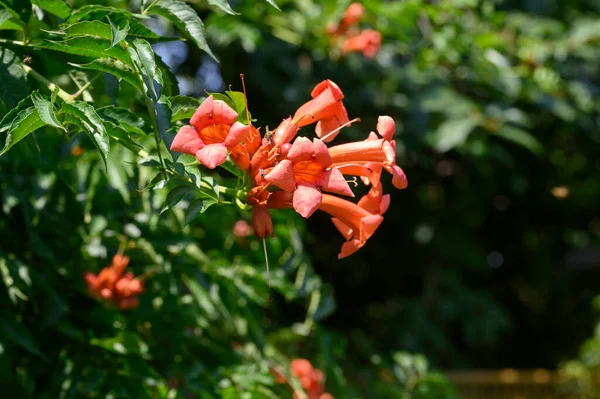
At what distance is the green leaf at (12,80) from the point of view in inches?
66.6

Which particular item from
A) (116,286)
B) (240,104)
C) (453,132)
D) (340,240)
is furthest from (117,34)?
(340,240)

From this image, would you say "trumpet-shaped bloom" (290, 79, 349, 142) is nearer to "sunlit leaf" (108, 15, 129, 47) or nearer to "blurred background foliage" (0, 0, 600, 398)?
"blurred background foliage" (0, 0, 600, 398)

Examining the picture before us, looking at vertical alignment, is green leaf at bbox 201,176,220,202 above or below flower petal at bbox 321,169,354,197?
below

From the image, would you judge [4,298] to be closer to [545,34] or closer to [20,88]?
[20,88]

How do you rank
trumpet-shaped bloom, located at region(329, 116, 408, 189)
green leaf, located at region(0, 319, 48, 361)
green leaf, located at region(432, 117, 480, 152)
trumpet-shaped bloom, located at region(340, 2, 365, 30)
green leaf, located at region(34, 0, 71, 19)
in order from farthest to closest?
green leaf, located at region(432, 117, 480, 152), trumpet-shaped bloom, located at region(340, 2, 365, 30), green leaf, located at region(0, 319, 48, 361), green leaf, located at region(34, 0, 71, 19), trumpet-shaped bloom, located at region(329, 116, 408, 189)

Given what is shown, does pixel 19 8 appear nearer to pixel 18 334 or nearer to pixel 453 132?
pixel 18 334

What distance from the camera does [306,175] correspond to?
1474 millimetres

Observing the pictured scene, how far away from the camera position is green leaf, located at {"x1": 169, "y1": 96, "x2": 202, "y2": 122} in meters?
1.57

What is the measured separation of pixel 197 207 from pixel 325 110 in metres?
0.36

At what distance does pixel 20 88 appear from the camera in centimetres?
170

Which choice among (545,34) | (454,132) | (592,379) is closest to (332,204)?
(454,132)

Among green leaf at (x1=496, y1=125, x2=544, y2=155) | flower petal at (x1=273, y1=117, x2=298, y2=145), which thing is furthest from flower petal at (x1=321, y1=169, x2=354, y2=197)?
green leaf at (x1=496, y1=125, x2=544, y2=155)

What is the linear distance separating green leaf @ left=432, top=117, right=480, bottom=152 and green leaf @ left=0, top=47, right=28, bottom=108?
3.38m

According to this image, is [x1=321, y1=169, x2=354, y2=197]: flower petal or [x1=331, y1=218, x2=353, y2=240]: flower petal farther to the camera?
[x1=331, y1=218, x2=353, y2=240]: flower petal
